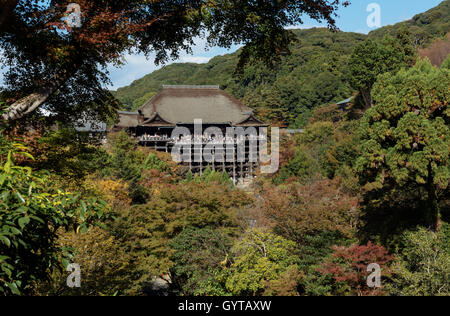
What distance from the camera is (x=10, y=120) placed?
3.18m

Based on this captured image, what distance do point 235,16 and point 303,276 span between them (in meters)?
8.44

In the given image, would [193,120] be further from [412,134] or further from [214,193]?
[412,134]

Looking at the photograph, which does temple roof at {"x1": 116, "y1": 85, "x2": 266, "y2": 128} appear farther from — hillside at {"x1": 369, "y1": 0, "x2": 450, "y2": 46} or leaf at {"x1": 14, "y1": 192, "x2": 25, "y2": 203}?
hillside at {"x1": 369, "y1": 0, "x2": 450, "y2": 46}

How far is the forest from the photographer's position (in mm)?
2715

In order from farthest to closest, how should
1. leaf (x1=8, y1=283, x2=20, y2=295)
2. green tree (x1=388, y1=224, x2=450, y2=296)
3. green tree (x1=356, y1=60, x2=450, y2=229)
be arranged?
green tree (x1=356, y1=60, x2=450, y2=229), green tree (x1=388, y1=224, x2=450, y2=296), leaf (x1=8, y1=283, x2=20, y2=295)

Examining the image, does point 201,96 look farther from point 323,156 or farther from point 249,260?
point 249,260

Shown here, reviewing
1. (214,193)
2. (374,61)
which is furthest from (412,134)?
(374,61)

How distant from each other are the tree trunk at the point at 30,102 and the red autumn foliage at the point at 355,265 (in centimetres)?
Answer: 843

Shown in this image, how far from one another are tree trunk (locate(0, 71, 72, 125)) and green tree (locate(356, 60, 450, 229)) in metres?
9.66

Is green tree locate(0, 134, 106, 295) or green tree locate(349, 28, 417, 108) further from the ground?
green tree locate(349, 28, 417, 108)

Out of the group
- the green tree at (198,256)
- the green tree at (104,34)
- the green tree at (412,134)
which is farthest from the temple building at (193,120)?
the green tree at (104,34)

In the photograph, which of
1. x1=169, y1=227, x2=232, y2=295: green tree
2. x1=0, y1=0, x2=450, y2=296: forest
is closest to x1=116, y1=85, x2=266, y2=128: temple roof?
x1=0, y1=0, x2=450, y2=296: forest

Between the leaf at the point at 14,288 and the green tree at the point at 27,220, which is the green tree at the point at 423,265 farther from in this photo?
the leaf at the point at 14,288

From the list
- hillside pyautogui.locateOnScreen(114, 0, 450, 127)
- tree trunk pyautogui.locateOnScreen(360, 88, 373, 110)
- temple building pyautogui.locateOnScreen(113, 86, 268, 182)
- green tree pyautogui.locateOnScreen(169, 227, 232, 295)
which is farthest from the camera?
hillside pyautogui.locateOnScreen(114, 0, 450, 127)
